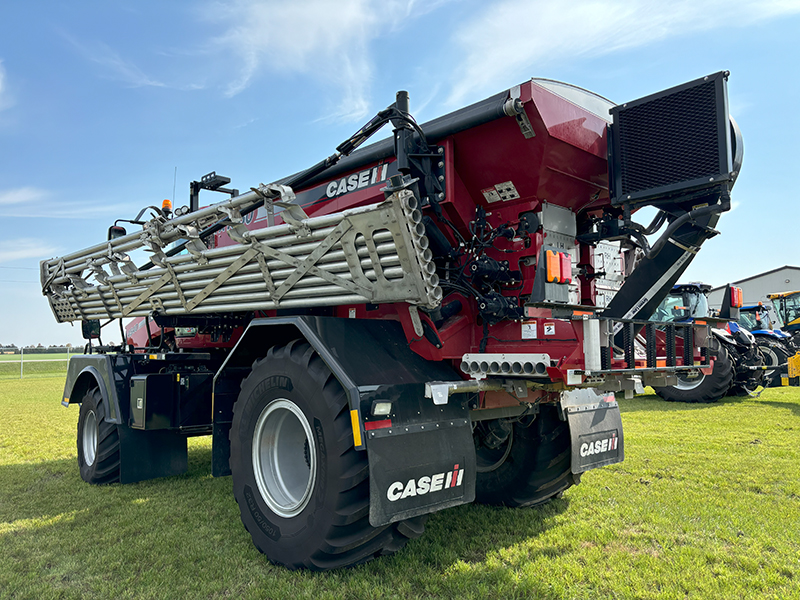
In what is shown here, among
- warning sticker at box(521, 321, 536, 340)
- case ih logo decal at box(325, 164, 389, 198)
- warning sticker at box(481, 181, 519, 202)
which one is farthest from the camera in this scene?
case ih logo decal at box(325, 164, 389, 198)

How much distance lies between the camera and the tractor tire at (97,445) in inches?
229

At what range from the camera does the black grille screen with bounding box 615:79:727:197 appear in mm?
3426

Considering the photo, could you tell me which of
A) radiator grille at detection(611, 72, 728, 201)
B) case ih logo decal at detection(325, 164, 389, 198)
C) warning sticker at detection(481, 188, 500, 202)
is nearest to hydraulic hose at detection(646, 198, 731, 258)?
radiator grille at detection(611, 72, 728, 201)

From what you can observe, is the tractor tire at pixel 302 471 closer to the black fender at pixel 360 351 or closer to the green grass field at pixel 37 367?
the black fender at pixel 360 351

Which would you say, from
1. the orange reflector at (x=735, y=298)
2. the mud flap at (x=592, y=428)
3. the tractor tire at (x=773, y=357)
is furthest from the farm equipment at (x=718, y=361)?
the mud flap at (x=592, y=428)

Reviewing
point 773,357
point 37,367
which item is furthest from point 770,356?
point 37,367

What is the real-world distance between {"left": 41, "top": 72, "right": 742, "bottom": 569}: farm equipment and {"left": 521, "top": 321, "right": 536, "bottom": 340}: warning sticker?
0.10ft

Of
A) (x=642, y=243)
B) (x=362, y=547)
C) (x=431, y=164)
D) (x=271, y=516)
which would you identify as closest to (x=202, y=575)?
(x=271, y=516)

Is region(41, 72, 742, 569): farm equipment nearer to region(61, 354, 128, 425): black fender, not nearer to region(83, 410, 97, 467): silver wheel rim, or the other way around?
region(61, 354, 128, 425): black fender

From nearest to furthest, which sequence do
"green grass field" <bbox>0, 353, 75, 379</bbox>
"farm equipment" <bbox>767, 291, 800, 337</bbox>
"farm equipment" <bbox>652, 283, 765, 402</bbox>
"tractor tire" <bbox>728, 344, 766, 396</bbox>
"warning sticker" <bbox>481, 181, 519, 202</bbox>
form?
"warning sticker" <bbox>481, 181, 519, 202</bbox>
"farm equipment" <bbox>652, 283, 765, 402</bbox>
"tractor tire" <bbox>728, 344, 766, 396</bbox>
"farm equipment" <bbox>767, 291, 800, 337</bbox>
"green grass field" <bbox>0, 353, 75, 379</bbox>

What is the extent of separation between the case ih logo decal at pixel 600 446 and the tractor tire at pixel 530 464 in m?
0.11

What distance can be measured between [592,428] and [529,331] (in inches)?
51.4

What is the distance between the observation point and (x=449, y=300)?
12.6 ft

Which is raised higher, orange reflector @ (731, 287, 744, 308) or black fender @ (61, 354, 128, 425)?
orange reflector @ (731, 287, 744, 308)
